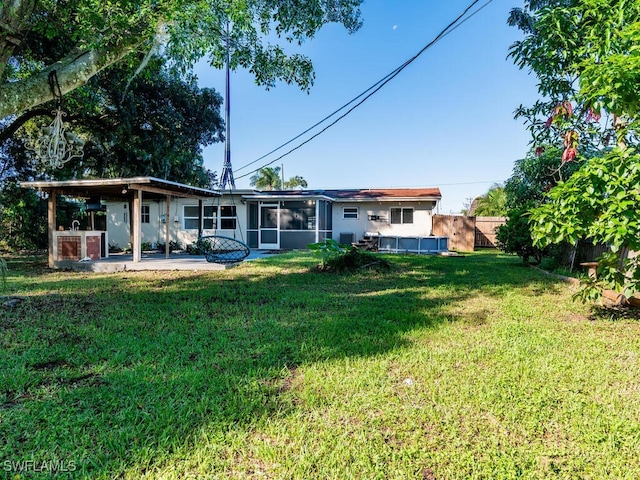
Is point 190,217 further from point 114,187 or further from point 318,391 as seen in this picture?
point 318,391

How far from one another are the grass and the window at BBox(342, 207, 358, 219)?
1213 cm

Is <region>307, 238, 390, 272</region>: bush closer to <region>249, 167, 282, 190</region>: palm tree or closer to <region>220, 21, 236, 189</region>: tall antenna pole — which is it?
<region>220, 21, 236, 189</region>: tall antenna pole

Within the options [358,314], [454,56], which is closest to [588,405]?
[358,314]

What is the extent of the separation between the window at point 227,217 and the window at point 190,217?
117cm

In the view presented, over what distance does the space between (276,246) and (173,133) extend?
20.7ft

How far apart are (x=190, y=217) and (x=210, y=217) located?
3.11 ft

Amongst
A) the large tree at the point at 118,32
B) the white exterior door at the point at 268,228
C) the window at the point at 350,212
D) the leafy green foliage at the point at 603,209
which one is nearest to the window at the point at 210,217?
the white exterior door at the point at 268,228

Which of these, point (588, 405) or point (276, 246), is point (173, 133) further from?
point (588, 405)

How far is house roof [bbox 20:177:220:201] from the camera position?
921cm

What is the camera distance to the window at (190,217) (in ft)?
52.1

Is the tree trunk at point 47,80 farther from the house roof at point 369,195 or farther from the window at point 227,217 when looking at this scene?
the window at point 227,217

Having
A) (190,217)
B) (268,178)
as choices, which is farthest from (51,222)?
(268,178)

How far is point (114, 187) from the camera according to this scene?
1005 centimetres

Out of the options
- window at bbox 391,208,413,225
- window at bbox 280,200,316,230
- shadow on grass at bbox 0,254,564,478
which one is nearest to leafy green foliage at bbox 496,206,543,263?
shadow on grass at bbox 0,254,564,478
